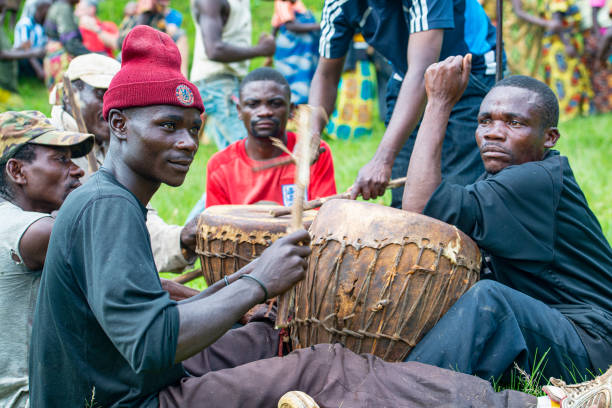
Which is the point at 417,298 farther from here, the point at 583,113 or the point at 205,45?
the point at 583,113

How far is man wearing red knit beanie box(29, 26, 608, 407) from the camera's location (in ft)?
6.55

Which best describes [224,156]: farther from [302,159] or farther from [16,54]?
[16,54]

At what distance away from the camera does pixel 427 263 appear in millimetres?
2754

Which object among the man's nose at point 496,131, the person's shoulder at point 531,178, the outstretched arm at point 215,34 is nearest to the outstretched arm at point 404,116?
the man's nose at point 496,131

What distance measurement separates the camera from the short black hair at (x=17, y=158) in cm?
298

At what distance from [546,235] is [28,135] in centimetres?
227

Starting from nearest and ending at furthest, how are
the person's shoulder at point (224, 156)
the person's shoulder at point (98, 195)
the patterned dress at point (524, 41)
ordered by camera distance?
the person's shoulder at point (98, 195) < the person's shoulder at point (224, 156) < the patterned dress at point (524, 41)

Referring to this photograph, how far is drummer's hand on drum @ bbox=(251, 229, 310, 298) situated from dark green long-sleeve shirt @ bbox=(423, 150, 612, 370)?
2.89ft

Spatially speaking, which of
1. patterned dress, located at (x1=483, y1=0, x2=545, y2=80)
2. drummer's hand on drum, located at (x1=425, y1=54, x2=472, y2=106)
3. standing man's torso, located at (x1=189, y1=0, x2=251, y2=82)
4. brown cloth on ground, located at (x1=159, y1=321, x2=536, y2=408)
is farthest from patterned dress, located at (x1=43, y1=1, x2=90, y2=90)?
patterned dress, located at (x1=483, y1=0, x2=545, y2=80)

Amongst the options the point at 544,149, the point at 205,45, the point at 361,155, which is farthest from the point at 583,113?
the point at 544,149

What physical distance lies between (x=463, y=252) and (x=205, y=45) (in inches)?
170

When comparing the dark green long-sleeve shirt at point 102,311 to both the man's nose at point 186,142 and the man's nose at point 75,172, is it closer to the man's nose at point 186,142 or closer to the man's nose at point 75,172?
the man's nose at point 186,142

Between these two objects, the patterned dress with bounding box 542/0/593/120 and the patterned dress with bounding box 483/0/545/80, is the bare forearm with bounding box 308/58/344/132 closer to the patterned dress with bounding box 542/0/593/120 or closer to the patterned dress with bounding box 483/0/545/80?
the patterned dress with bounding box 542/0/593/120

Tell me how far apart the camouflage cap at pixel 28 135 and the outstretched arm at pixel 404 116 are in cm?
133
